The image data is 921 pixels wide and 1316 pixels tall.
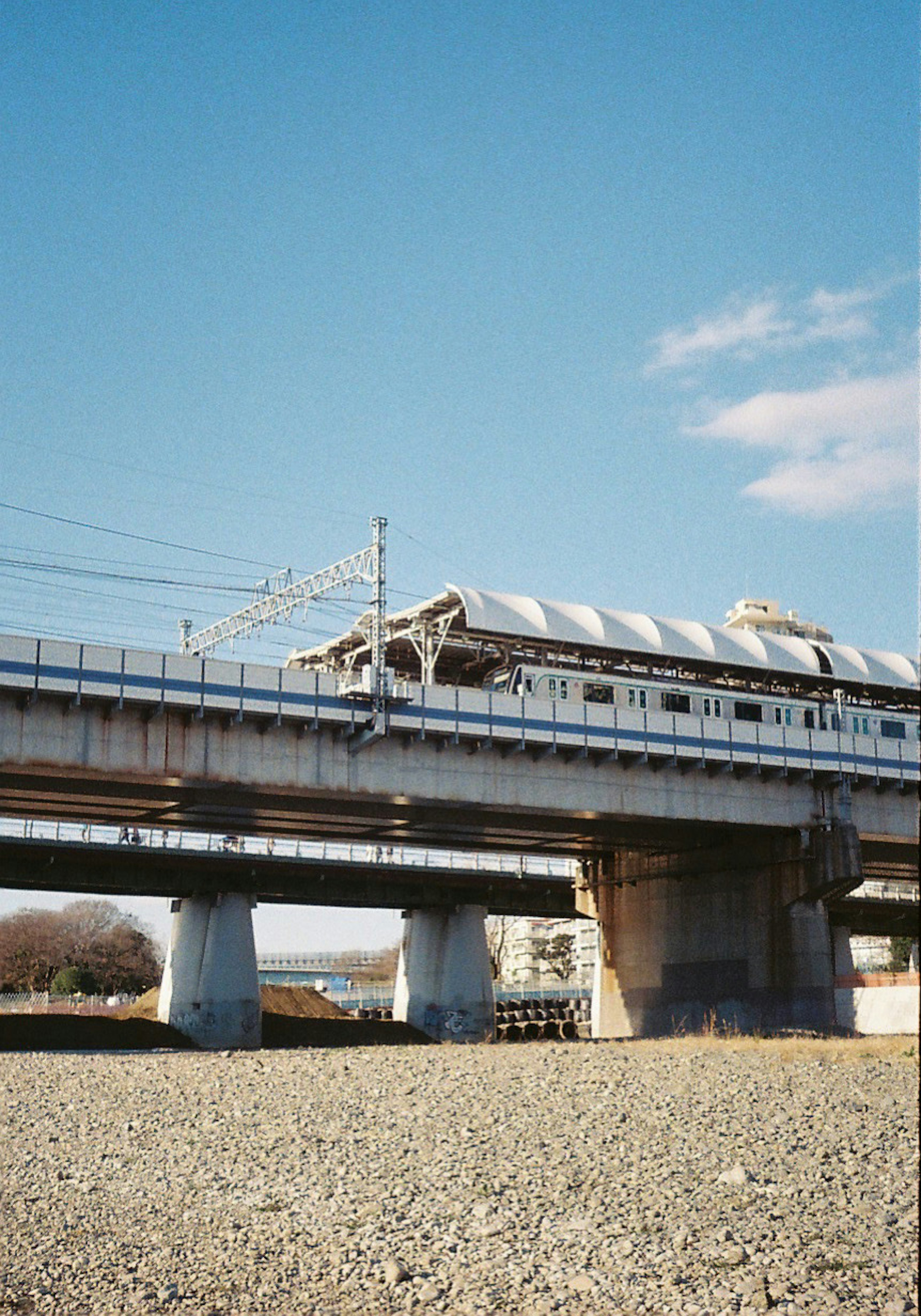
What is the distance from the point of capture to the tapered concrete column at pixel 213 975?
225 feet

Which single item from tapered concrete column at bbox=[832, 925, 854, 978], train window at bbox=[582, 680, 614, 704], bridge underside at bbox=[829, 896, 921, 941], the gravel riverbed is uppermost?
train window at bbox=[582, 680, 614, 704]

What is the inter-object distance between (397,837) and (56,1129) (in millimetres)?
37531

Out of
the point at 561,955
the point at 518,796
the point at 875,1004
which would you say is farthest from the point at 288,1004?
the point at 561,955

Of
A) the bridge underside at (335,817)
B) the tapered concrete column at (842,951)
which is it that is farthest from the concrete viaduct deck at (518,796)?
the tapered concrete column at (842,951)

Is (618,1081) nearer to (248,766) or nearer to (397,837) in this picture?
(248,766)

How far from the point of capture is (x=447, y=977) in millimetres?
78500

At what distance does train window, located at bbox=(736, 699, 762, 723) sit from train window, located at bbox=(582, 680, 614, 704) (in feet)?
21.6

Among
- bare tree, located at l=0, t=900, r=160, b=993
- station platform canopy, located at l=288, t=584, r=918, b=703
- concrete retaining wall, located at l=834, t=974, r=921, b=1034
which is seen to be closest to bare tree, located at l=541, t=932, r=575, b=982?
bare tree, located at l=0, t=900, r=160, b=993

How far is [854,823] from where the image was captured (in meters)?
58.2

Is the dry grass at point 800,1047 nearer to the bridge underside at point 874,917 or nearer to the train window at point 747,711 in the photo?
the train window at point 747,711

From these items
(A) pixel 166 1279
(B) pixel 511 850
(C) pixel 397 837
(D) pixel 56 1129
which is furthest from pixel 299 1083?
(B) pixel 511 850

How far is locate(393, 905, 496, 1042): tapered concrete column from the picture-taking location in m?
76.9

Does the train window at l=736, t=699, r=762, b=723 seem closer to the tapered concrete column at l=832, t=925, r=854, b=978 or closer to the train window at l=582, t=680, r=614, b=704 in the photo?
the train window at l=582, t=680, r=614, b=704

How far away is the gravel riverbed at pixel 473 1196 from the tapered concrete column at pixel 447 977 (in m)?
45.3
